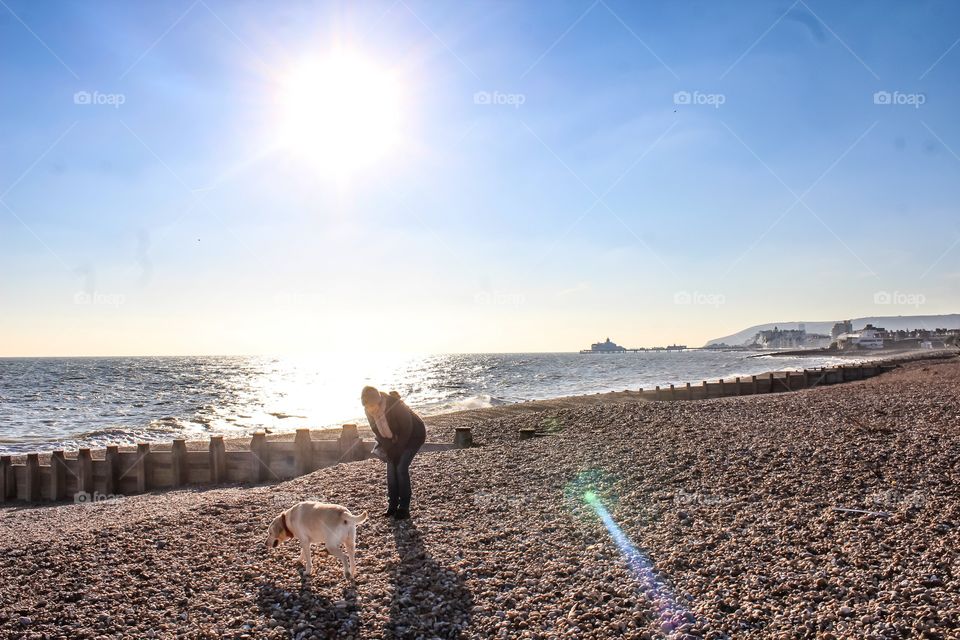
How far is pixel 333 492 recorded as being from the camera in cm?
1001

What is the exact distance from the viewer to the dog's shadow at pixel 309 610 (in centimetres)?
519

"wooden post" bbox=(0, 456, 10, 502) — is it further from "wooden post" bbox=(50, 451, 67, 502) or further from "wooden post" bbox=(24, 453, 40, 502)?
"wooden post" bbox=(50, 451, 67, 502)

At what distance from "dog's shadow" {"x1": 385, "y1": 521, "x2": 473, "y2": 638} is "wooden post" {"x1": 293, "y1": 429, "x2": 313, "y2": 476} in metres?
6.92

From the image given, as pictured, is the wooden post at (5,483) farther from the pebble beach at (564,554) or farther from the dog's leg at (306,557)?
the dog's leg at (306,557)

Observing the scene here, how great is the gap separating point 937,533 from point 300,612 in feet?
20.7

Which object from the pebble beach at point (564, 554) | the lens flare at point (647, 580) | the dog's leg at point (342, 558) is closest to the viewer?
the lens flare at point (647, 580)

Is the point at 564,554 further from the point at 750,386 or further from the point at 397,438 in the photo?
the point at 750,386

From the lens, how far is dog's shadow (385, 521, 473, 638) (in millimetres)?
5074

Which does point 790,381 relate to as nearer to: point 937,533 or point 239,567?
point 937,533

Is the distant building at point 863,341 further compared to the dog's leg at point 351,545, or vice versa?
the distant building at point 863,341

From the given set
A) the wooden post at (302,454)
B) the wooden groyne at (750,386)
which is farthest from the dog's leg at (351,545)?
the wooden groyne at (750,386)

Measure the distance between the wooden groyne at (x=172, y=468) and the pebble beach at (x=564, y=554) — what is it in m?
1.90

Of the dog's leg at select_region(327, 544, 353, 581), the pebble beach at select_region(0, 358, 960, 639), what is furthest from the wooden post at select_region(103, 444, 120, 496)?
the dog's leg at select_region(327, 544, 353, 581)

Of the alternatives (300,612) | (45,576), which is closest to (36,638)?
(45,576)
